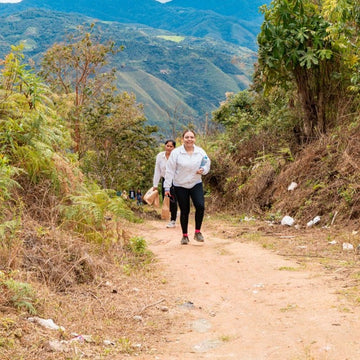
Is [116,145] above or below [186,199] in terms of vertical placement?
below

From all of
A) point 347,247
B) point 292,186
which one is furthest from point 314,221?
point 347,247

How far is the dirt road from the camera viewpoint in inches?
149

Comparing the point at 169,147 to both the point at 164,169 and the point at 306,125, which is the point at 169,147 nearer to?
the point at 164,169

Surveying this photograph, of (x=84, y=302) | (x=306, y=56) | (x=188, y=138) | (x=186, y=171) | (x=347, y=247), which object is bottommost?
(x=84, y=302)

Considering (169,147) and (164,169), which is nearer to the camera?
(169,147)

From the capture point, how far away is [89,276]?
18.4 feet

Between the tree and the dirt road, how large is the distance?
45.5 feet

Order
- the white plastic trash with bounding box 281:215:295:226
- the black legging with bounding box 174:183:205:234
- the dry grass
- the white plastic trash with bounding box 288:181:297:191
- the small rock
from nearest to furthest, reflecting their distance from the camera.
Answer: the dry grass < the small rock < the black legging with bounding box 174:183:205:234 < the white plastic trash with bounding box 281:215:295:226 < the white plastic trash with bounding box 288:181:297:191

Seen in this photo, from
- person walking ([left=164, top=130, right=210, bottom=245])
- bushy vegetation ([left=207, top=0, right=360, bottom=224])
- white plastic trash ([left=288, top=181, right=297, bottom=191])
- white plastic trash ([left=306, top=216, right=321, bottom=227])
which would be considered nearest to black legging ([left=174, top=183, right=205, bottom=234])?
person walking ([left=164, top=130, right=210, bottom=245])

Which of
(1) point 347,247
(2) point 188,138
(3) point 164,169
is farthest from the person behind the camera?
(3) point 164,169

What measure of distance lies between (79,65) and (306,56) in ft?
36.4

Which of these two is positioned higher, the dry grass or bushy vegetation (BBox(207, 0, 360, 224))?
bushy vegetation (BBox(207, 0, 360, 224))

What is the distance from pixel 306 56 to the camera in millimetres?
11445

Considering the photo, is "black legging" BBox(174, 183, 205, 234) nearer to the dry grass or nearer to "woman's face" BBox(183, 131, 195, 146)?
"woman's face" BBox(183, 131, 195, 146)
